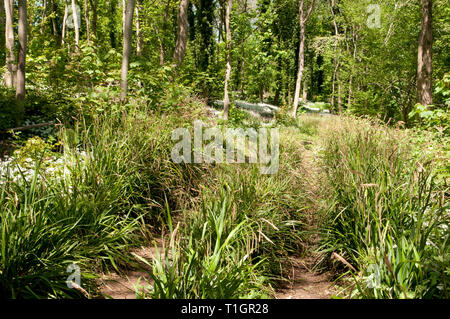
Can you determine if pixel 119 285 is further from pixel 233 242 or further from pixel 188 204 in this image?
pixel 188 204

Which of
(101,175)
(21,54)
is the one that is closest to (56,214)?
(101,175)

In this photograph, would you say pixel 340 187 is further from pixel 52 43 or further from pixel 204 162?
pixel 52 43

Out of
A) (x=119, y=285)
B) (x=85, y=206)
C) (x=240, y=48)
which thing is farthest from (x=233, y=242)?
(x=240, y=48)

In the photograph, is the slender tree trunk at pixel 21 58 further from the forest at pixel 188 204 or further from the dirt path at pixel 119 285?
the dirt path at pixel 119 285

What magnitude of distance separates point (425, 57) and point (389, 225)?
9.57 m

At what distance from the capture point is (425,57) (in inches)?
369

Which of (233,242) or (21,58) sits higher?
(21,58)

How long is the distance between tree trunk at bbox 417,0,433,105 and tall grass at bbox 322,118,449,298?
269 inches

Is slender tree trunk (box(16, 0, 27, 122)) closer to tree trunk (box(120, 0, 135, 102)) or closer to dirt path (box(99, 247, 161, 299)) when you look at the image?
tree trunk (box(120, 0, 135, 102))

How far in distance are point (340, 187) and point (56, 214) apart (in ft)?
9.11

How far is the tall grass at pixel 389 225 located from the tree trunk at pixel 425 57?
6837 millimetres

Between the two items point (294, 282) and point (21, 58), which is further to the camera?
point (21, 58)

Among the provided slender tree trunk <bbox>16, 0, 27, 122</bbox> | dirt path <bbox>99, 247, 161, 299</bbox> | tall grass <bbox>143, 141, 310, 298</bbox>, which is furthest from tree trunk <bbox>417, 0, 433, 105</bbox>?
slender tree trunk <bbox>16, 0, 27, 122</bbox>

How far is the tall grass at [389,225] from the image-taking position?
1.83 metres
